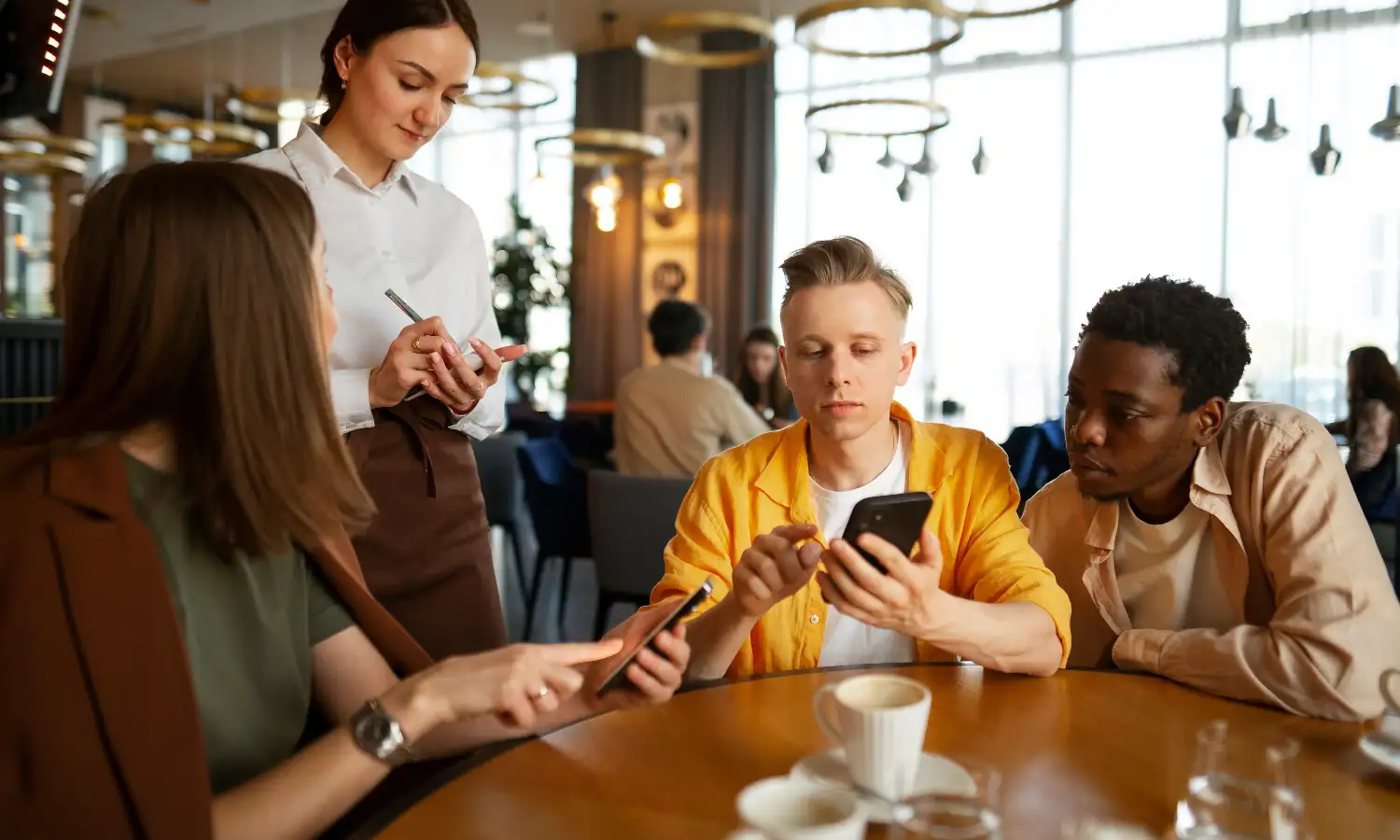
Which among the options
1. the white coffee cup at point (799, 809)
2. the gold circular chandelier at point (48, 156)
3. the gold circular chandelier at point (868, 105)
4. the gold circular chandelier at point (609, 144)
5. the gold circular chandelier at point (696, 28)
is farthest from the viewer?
the gold circular chandelier at point (48, 156)

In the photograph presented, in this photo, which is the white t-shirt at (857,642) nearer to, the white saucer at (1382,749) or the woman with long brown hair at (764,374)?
the white saucer at (1382,749)

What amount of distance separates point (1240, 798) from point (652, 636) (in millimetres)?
610

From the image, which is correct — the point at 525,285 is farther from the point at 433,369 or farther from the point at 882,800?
the point at 882,800

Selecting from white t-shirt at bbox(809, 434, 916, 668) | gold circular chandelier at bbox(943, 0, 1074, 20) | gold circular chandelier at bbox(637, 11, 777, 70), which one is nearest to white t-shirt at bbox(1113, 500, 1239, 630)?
white t-shirt at bbox(809, 434, 916, 668)

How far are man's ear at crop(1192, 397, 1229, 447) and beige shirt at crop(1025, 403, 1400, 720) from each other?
18 millimetres

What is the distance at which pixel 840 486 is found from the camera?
6.03ft

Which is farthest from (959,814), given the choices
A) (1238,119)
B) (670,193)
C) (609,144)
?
(670,193)

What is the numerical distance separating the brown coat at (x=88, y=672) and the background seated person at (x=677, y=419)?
367 centimetres

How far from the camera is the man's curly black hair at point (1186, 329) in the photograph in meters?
1.73

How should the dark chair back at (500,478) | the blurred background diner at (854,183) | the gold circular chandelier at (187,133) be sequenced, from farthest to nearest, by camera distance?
the gold circular chandelier at (187,133) → the dark chair back at (500,478) → the blurred background diner at (854,183)

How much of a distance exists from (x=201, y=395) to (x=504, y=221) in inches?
432

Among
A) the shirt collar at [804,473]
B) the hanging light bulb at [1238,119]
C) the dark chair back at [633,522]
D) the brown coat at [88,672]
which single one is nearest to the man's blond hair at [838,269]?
the shirt collar at [804,473]

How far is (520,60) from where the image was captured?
11039 mm

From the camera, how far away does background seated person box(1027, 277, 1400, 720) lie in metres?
1.52
